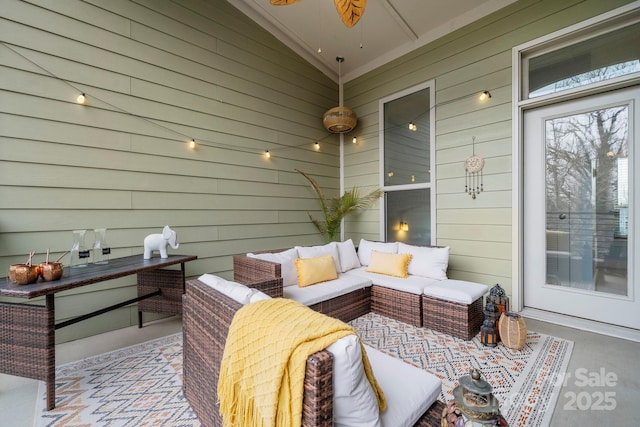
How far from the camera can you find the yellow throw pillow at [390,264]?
3230mm

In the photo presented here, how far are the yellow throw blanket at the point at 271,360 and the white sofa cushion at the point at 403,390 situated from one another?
7 centimetres

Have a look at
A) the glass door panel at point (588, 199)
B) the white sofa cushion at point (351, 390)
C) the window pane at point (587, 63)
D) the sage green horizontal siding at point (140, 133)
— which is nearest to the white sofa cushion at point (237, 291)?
the white sofa cushion at point (351, 390)

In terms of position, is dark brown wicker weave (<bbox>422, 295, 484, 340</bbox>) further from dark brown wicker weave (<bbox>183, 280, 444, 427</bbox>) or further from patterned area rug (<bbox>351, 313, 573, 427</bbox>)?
dark brown wicker weave (<bbox>183, 280, 444, 427</bbox>)

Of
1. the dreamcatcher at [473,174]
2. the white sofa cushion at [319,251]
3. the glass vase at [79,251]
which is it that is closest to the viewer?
the glass vase at [79,251]

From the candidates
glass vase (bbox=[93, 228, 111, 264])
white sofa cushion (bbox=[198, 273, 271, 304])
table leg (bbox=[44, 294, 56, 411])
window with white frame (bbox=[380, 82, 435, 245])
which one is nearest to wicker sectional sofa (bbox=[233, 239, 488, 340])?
window with white frame (bbox=[380, 82, 435, 245])

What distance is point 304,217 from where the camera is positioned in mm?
4367

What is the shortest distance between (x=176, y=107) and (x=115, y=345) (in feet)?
8.02

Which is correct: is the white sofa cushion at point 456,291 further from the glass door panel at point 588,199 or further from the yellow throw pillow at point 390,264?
the glass door panel at point 588,199

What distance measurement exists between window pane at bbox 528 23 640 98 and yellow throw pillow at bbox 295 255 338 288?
118 inches

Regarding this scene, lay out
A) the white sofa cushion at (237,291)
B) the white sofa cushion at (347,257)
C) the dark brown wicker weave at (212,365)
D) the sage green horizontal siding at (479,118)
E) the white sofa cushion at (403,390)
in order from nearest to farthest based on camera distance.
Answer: the dark brown wicker weave at (212,365), the white sofa cushion at (403,390), the white sofa cushion at (237,291), the sage green horizontal siding at (479,118), the white sofa cushion at (347,257)

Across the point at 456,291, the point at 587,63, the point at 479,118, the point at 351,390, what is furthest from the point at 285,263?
the point at 587,63

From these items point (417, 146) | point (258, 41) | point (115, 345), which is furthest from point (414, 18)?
point (115, 345)

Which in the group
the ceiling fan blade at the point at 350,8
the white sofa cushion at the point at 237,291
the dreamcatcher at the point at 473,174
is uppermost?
the ceiling fan blade at the point at 350,8

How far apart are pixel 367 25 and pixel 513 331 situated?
3.92 m
